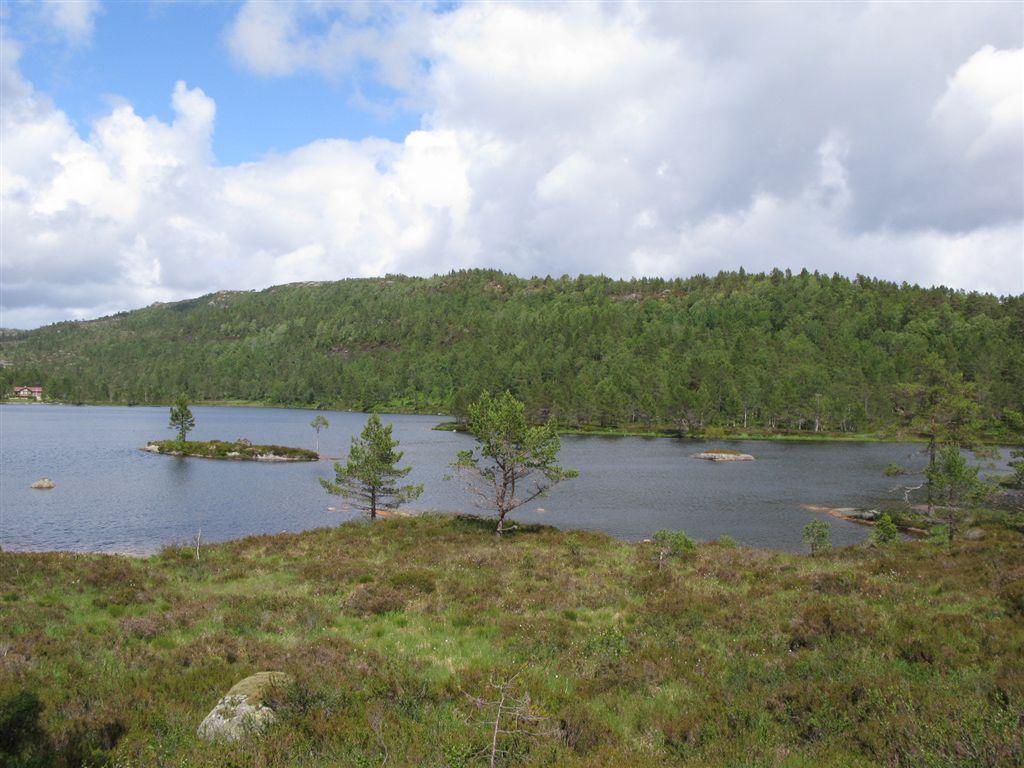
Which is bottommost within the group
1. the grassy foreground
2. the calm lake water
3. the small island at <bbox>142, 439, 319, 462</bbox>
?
the calm lake water

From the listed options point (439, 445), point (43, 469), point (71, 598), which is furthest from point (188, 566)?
point (439, 445)

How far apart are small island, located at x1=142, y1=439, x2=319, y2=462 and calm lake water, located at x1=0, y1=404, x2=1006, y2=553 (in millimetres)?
4386

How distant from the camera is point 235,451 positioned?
104m

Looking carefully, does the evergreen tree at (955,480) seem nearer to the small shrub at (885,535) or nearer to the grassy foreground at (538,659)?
the small shrub at (885,535)

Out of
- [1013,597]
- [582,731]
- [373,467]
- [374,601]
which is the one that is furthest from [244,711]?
[373,467]

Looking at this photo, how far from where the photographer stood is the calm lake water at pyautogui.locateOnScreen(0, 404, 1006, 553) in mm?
51531

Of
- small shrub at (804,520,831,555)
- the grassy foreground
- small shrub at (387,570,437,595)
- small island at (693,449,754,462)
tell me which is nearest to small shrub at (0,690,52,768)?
the grassy foreground

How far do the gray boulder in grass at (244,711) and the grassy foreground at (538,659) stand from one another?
1.16ft

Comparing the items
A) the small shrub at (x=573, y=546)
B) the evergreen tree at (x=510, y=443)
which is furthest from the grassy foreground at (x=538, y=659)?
the evergreen tree at (x=510, y=443)

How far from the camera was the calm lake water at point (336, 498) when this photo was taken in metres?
51.5

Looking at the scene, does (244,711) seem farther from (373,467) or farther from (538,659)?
(373,467)

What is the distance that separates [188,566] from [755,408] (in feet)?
558

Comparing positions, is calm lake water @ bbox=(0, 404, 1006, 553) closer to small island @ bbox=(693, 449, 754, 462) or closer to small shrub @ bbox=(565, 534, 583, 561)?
small island @ bbox=(693, 449, 754, 462)

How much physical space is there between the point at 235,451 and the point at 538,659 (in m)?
101
